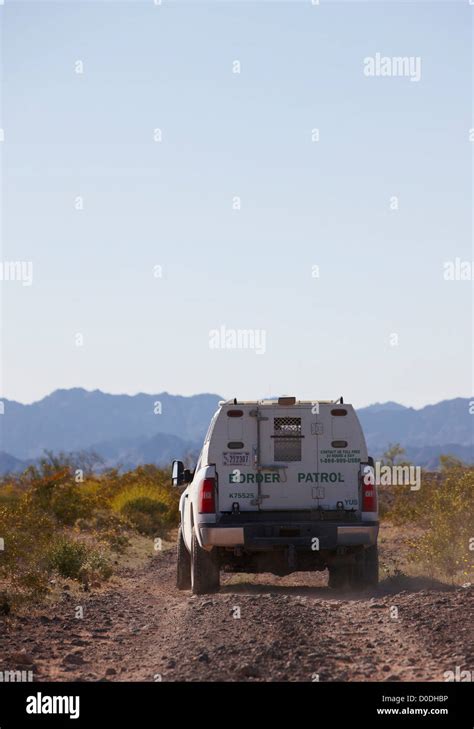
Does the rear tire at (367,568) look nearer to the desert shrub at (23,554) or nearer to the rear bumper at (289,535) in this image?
the rear bumper at (289,535)

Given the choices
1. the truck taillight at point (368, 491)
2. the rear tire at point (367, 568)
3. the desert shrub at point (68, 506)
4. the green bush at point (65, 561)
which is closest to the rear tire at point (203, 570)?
the rear tire at point (367, 568)

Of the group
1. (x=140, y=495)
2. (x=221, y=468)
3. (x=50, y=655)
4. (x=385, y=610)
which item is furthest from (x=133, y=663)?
(x=140, y=495)

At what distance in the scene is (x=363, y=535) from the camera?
49.6 feet

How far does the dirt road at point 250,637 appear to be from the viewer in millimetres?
9766

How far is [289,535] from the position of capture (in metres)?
15.2

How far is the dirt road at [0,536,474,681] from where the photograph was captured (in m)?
9.77

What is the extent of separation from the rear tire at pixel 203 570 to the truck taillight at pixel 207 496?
0.60m

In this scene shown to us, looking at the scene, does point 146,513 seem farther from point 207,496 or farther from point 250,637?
point 250,637

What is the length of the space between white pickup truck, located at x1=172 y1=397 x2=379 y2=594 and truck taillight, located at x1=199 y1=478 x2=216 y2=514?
1 centimetres

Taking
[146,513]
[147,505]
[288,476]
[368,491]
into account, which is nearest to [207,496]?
[288,476]

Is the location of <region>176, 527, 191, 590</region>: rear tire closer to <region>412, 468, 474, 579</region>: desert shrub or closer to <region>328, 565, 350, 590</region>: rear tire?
<region>328, 565, 350, 590</region>: rear tire
